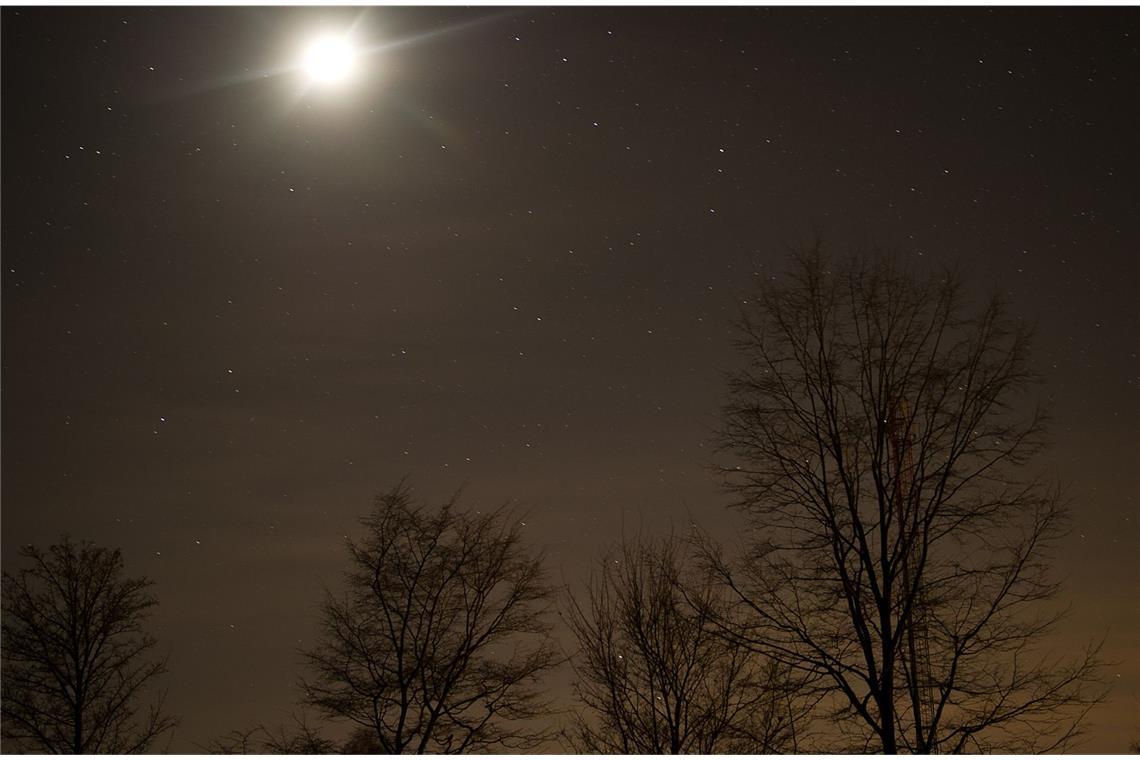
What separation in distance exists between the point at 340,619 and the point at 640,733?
24.8 ft

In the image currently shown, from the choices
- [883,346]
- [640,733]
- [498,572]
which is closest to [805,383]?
[883,346]

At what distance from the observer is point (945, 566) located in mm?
14922

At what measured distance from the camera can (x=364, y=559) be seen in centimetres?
2295

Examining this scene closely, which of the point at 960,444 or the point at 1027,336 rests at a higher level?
the point at 1027,336

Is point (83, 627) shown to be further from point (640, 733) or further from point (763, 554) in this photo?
point (763, 554)

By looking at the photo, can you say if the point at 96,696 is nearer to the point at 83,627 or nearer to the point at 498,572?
the point at 83,627

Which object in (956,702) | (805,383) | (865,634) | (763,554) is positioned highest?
(805,383)

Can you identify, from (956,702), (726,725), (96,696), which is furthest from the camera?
(96,696)

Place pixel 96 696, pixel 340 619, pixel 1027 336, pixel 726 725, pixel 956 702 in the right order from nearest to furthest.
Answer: pixel 956 702 → pixel 1027 336 → pixel 726 725 → pixel 340 619 → pixel 96 696

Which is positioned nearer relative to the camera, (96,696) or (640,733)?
(640,733)

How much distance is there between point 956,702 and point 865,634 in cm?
144

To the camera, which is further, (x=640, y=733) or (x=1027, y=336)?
(x=640, y=733)

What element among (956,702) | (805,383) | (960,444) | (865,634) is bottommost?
(956,702)

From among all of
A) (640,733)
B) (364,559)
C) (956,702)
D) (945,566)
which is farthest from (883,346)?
(364,559)
